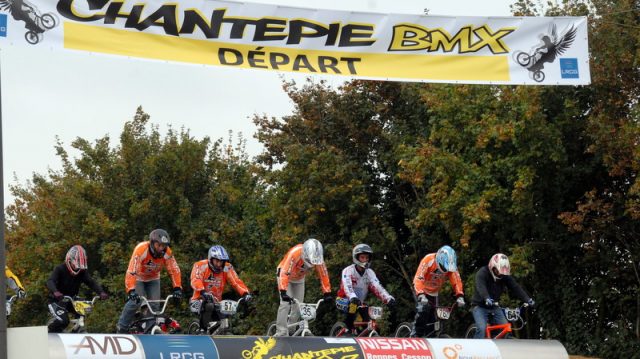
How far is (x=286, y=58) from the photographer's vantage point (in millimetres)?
17969

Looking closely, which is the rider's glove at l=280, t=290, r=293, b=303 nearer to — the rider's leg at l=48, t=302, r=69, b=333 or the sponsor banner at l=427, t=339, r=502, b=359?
the sponsor banner at l=427, t=339, r=502, b=359

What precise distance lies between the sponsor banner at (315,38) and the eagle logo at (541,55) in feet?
0.06

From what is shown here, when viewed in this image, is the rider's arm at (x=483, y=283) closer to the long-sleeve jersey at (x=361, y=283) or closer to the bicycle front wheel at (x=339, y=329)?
the long-sleeve jersey at (x=361, y=283)

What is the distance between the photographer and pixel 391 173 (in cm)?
3909

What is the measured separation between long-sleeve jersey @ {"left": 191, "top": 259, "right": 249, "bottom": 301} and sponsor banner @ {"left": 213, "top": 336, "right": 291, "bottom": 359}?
109 inches

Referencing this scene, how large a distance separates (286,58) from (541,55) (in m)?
4.55

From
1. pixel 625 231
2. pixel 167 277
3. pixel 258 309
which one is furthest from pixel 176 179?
pixel 625 231

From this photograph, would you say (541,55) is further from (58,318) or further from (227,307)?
(58,318)

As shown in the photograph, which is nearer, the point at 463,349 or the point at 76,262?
the point at 463,349

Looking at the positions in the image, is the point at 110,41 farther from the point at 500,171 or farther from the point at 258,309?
the point at 258,309

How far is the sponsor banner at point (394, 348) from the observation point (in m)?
19.2

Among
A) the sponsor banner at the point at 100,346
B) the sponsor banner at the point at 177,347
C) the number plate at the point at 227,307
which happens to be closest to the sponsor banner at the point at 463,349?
the number plate at the point at 227,307

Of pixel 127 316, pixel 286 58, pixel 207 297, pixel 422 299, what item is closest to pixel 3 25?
pixel 286 58

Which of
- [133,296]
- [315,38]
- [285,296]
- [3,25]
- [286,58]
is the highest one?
[315,38]
